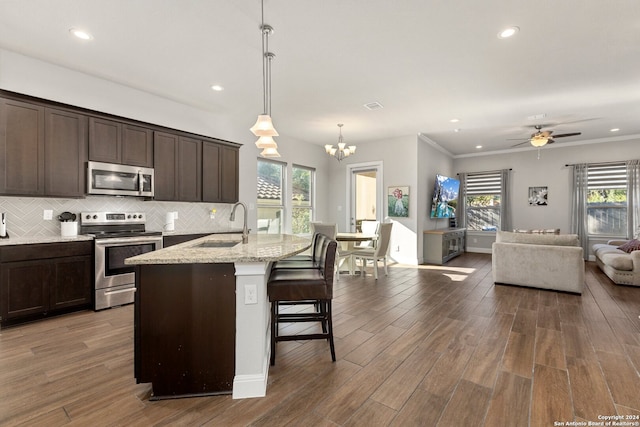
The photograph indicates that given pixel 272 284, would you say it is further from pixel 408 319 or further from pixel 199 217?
pixel 199 217

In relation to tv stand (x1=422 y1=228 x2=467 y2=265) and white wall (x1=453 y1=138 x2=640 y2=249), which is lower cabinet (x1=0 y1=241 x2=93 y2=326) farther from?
white wall (x1=453 y1=138 x2=640 y2=249)

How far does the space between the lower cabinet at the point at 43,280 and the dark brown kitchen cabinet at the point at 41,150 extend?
25.6 inches

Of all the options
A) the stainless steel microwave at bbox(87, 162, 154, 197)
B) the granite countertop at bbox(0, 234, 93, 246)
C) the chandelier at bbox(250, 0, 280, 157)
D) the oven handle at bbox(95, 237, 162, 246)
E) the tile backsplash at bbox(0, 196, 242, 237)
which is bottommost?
the oven handle at bbox(95, 237, 162, 246)

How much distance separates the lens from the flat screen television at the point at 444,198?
7.16m

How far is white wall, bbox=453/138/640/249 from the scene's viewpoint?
7.02 meters

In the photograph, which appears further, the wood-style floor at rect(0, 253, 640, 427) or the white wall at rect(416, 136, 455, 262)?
the white wall at rect(416, 136, 455, 262)

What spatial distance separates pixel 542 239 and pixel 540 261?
0.37 m

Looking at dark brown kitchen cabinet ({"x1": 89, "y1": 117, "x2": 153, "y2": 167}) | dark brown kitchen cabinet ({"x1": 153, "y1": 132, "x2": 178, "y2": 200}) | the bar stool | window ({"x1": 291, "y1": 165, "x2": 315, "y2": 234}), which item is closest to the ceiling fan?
window ({"x1": 291, "y1": 165, "x2": 315, "y2": 234})

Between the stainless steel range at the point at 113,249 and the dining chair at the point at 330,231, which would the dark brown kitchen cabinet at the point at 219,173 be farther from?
the dining chair at the point at 330,231

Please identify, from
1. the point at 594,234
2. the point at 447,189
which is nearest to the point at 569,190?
the point at 594,234

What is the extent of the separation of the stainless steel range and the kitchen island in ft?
7.02

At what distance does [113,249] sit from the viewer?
3.53 meters

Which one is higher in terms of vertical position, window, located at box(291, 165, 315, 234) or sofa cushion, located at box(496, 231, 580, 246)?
window, located at box(291, 165, 315, 234)

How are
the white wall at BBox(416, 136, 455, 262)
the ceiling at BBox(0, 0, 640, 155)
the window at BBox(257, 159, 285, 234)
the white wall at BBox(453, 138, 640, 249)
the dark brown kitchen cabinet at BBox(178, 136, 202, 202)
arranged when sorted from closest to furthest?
the ceiling at BBox(0, 0, 640, 155), the dark brown kitchen cabinet at BBox(178, 136, 202, 202), the window at BBox(257, 159, 285, 234), the white wall at BBox(416, 136, 455, 262), the white wall at BBox(453, 138, 640, 249)
